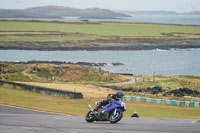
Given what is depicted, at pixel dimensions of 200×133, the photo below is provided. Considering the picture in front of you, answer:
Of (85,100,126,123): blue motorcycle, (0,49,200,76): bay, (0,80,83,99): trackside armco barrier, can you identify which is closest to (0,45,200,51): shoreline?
(0,49,200,76): bay

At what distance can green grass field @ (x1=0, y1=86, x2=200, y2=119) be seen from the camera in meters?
33.2

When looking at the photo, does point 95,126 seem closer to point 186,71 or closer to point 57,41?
point 186,71

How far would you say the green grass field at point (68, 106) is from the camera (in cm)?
3316

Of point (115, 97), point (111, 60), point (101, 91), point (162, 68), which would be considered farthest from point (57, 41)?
point (115, 97)

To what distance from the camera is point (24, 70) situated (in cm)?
7269

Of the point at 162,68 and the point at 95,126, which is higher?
the point at 95,126

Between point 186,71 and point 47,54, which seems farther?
point 47,54

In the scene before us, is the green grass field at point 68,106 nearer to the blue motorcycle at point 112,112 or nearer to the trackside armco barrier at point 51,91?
the trackside armco barrier at point 51,91

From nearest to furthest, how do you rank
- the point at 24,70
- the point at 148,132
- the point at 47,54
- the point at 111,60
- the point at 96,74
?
the point at 148,132, the point at 24,70, the point at 96,74, the point at 111,60, the point at 47,54

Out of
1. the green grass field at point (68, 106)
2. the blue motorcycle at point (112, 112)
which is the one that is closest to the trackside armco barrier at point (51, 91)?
the green grass field at point (68, 106)

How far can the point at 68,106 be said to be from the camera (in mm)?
36531

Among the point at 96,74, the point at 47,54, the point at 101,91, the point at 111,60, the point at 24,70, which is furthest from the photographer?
the point at 47,54

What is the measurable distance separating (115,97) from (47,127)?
3037mm

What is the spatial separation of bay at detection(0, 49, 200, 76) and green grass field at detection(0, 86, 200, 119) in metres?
69.7
